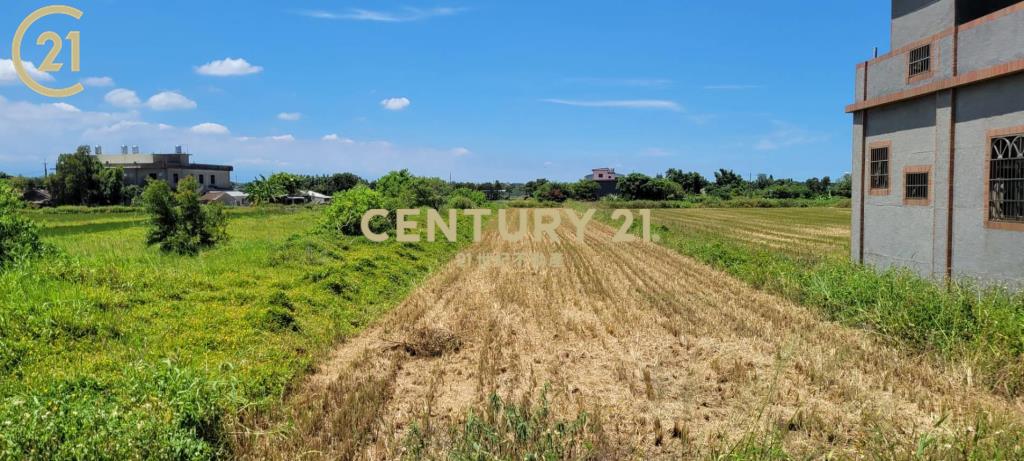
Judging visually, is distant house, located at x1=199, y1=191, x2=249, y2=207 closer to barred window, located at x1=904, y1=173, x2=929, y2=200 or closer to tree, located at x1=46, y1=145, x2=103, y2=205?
tree, located at x1=46, y1=145, x2=103, y2=205

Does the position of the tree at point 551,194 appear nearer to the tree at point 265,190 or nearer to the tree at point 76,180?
the tree at point 265,190

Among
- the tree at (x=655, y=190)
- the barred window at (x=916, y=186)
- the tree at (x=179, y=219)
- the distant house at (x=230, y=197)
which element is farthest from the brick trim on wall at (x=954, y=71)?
the distant house at (x=230, y=197)

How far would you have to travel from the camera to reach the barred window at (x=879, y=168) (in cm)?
1331

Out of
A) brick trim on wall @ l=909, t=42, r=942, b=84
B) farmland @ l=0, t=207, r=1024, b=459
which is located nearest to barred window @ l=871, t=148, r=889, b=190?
brick trim on wall @ l=909, t=42, r=942, b=84

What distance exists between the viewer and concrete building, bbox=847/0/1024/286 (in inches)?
390

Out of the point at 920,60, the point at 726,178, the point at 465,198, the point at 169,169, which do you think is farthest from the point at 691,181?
Result: the point at 920,60

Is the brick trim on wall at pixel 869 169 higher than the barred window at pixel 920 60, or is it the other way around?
the barred window at pixel 920 60

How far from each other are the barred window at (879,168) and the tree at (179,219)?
51.2 ft

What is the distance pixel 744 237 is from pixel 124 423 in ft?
85.3

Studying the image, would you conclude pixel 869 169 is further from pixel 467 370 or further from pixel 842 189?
pixel 842 189

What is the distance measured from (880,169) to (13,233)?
55.8 ft

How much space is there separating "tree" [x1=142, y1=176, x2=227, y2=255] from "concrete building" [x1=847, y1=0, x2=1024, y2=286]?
15.5 meters

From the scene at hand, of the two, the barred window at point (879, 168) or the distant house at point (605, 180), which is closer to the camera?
the barred window at point (879, 168)

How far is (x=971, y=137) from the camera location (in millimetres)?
10727
